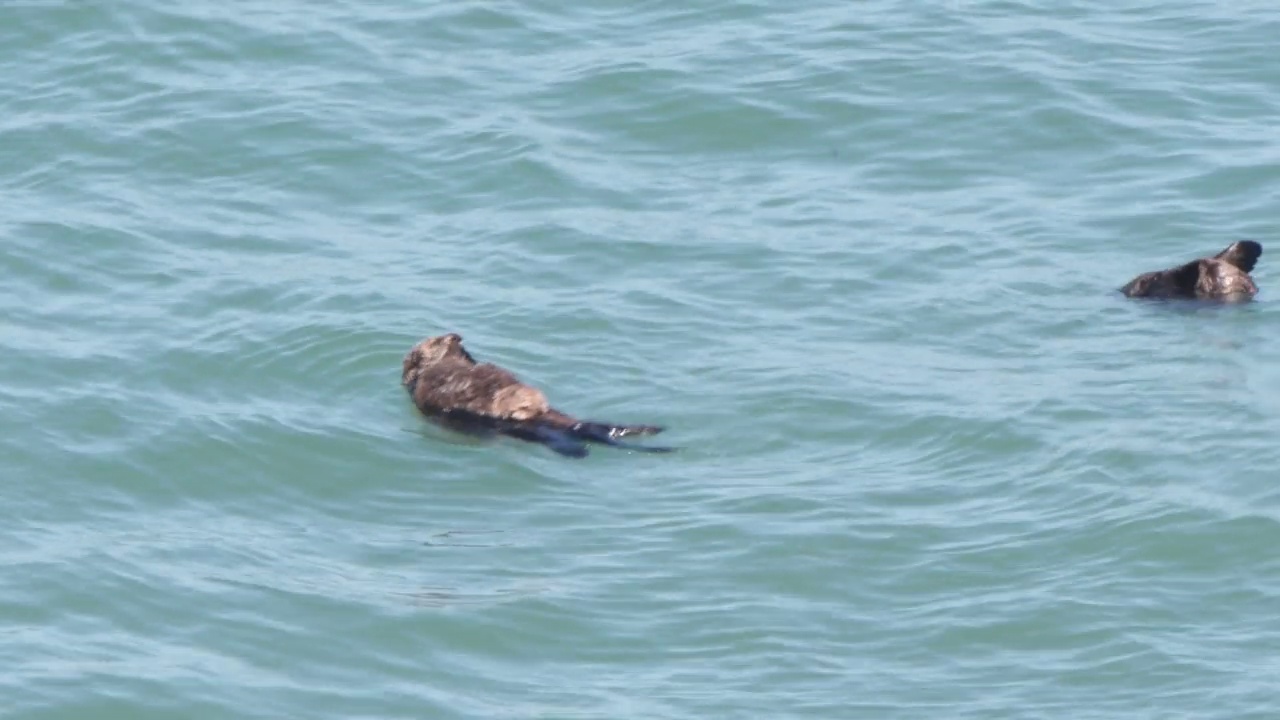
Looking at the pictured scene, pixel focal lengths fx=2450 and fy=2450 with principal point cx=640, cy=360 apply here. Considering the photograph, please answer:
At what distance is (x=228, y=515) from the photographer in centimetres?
1248

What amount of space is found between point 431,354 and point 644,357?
1304 mm

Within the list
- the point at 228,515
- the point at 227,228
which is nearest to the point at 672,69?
the point at 227,228

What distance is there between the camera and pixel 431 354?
46.6ft

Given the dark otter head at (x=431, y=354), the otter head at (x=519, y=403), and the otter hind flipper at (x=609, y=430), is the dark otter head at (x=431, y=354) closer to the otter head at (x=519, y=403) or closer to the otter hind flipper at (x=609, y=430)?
the otter head at (x=519, y=403)

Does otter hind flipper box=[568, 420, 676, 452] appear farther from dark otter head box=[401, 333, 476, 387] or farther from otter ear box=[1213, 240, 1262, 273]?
otter ear box=[1213, 240, 1262, 273]

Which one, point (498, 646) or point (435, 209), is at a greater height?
point (435, 209)

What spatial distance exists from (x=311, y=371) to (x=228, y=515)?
2191mm

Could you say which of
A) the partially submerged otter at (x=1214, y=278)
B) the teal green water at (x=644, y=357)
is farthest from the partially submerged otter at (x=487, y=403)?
the partially submerged otter at (x=1214, y=278)

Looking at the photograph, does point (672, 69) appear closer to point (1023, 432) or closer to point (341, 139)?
point (341, 139)

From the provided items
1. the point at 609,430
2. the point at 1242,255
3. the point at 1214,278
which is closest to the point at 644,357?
the point at 609,430

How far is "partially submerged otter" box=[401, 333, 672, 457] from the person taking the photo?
43.2 feet

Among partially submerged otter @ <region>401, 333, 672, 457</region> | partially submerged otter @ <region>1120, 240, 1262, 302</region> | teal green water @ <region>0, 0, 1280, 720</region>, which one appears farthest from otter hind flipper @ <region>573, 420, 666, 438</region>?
partially submerged otter @ <region>1120, 240, 1262, 302</region>

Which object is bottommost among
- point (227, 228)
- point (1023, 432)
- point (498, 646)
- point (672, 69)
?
point (498, 646)

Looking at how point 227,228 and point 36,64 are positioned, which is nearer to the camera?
point 227,228
